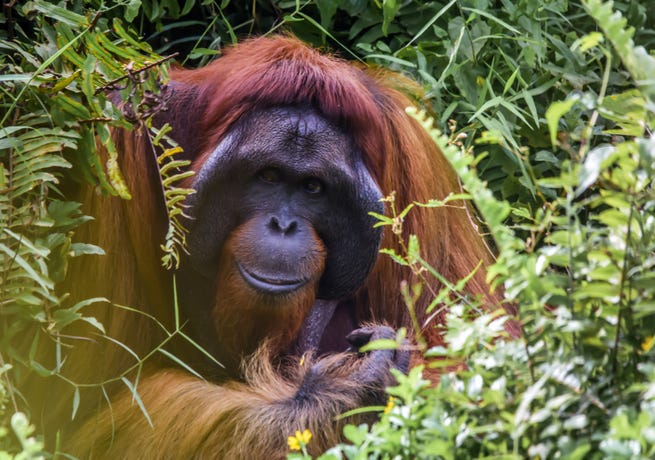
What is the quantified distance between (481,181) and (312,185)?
468mm

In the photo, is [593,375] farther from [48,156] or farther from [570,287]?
[48,156]

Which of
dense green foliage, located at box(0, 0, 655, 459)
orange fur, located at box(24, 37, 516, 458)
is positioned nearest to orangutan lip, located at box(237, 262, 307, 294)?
orange fur, located at box(24, 37, 516, 458)

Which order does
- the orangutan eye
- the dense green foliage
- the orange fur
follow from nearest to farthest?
the dense green foliage, the orange fur, the orangutan eye

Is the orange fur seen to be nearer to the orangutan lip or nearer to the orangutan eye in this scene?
the orangutan lip

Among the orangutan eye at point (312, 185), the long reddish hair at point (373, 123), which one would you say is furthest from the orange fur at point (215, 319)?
the orangutan eye at point (312, 185)

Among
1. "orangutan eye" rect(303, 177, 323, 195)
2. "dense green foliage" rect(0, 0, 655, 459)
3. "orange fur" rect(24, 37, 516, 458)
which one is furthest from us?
"orangutan eye" rect(303, 177, 323, 195)

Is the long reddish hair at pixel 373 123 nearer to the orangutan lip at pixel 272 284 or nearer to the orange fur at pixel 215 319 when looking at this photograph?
the orange fur at pixel 215 319

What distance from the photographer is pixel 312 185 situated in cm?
274

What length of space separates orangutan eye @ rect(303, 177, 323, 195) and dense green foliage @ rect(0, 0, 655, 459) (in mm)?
338

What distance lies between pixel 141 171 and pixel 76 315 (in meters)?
0.47

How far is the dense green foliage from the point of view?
4.97 feet

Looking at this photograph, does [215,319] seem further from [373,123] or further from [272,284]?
[373,123]

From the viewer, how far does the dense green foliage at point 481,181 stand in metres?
1.52

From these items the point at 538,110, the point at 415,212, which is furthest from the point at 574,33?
the point at 415,212
